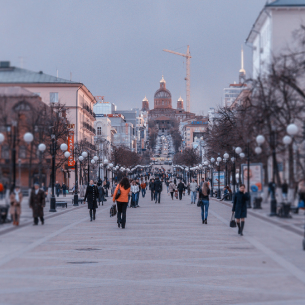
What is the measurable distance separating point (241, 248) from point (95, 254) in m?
3.41

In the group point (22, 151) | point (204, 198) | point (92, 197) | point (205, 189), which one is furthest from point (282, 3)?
point (92, 197)

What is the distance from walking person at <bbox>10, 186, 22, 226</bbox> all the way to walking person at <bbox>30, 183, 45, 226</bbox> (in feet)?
0.57

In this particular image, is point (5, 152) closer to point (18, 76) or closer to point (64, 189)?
point (18, 76)

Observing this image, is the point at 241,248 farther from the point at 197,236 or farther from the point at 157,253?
the point at 197,236

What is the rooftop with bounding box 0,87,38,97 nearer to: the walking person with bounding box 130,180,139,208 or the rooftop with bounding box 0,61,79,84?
the rooftop with bounding box 0,61,79,84

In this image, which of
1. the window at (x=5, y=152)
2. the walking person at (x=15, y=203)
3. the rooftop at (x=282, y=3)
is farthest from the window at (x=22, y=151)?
the rooftop at (x=282, y=3)

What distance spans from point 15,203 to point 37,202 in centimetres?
27

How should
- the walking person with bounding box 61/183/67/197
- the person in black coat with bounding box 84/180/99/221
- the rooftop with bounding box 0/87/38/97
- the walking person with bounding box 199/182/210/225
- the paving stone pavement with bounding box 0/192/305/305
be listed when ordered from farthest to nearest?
the person in black coat with bounding box 84/180/99/221
the walking person with bounding box 199/182/210/225
the walking person with bounding box 61/183/67/197
the paving stone pavement with bounding box 0/192/305/305
the rooftop with bounding box 0/87/38/97

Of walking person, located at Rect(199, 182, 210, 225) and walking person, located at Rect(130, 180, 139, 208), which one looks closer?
walking person, located at Rect(199, 182, 210, 225)

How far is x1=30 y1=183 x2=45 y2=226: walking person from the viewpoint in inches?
242

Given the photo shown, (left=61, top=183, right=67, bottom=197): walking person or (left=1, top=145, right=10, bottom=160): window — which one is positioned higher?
(left=1, top=145, right=10, bottom=160): window

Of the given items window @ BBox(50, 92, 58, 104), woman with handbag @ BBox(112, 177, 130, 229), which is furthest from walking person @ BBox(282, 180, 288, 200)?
woman with handbag @ BBox(112, 177, 130, 229)

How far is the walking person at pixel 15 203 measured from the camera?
589 centimetres

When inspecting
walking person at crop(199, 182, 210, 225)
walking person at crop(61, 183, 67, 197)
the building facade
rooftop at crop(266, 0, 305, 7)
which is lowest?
walking person at crop(199, 182, 210, 225)
